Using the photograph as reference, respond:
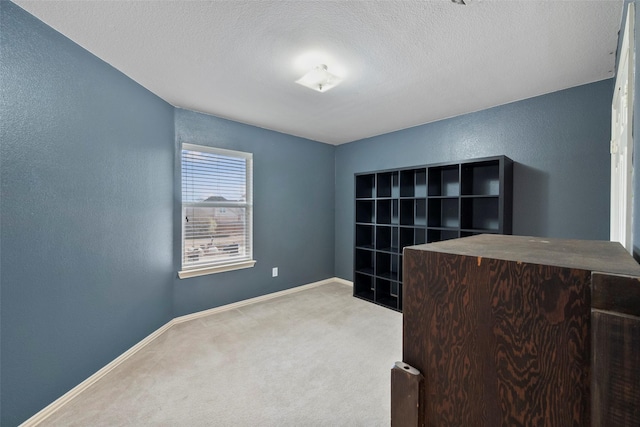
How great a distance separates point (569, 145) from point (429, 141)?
4.38 feet

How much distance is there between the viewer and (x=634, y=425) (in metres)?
0.35

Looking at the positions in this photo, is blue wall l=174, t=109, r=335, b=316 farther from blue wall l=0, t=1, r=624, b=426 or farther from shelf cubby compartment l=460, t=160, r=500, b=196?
shelf cubby compartment l=460, t=160, r=500, b=196

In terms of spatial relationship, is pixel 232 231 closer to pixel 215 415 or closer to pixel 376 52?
pixel 215 415

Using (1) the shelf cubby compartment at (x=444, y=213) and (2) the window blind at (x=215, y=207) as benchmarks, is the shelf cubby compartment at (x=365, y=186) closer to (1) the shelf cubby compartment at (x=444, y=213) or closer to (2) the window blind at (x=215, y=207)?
(1) the shelf cubby compartment at (x=444, y=213)

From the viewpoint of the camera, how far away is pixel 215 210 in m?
3.20

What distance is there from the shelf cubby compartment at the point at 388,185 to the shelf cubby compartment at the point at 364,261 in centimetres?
90

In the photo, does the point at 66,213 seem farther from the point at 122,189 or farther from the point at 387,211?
the point at 387,211

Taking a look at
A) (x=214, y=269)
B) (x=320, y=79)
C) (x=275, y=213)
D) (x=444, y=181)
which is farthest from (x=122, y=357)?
(x=444, y=181)

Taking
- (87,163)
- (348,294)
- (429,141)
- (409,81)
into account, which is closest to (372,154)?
(429,141)

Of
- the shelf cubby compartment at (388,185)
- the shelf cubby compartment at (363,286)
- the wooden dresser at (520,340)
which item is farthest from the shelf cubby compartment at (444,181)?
the wooden dresser at (520,340)

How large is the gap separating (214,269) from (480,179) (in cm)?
324

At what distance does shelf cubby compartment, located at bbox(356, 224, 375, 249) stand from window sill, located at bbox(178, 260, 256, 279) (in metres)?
1.53

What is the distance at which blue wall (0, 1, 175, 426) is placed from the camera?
4.74 feet

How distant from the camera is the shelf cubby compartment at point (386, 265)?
11.9ft
